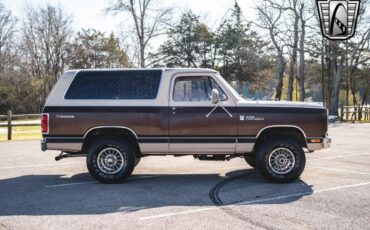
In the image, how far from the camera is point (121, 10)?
36.9 m

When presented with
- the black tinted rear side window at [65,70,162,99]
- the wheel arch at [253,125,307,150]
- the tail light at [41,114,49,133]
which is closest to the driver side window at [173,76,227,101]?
the black tinted rear side window at [65,70,162,99]

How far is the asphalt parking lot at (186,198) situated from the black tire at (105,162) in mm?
197

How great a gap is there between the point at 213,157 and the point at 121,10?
1205 inches

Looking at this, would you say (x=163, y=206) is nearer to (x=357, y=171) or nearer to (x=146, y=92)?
(x=146, y=92)

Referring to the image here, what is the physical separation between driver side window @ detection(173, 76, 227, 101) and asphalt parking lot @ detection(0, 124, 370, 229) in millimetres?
1682

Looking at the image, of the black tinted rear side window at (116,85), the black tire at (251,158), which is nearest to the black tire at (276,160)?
the black tire at (251,158)

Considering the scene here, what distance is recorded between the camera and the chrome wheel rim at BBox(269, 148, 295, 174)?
322 inches

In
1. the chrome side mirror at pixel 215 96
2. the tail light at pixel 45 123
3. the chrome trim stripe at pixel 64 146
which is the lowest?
the chrome trim stripe at pixel 64 146

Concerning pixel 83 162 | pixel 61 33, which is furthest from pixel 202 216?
pixel 61 33

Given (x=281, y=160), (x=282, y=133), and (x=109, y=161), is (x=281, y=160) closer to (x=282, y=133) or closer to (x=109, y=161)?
(x=282, y=133)

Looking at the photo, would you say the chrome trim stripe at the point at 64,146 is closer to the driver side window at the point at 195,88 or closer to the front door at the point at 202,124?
the front door at the point at 202,124

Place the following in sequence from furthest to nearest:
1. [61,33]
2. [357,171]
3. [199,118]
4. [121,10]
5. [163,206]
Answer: [61,33]
[121,10]
[357,171]
[199,118]
[163,206]

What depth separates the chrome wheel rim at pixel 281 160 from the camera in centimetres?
817

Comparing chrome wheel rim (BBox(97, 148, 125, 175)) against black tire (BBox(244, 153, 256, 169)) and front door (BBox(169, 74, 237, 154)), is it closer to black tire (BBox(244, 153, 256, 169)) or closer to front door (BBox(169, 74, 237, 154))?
front door (BBox(169, 74, 237, 154))
